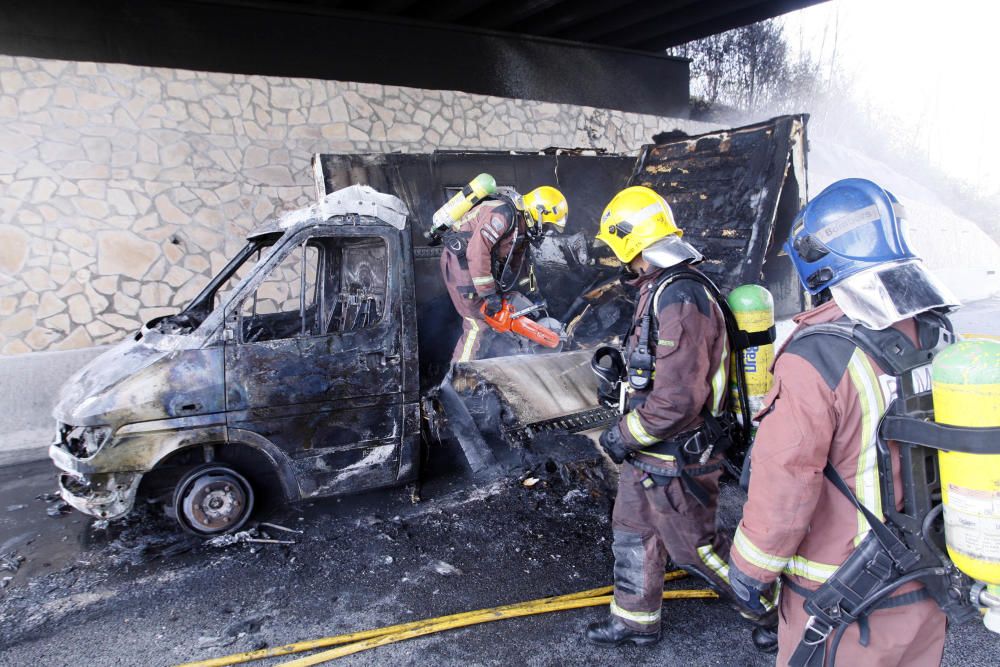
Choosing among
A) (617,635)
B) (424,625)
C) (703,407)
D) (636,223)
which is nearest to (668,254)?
(636,223)

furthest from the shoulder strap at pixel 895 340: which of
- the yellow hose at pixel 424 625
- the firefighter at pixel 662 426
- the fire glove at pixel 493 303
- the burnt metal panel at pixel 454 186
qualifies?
the burnt metal panel at pixel 454 186

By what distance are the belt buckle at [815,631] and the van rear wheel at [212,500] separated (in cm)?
325

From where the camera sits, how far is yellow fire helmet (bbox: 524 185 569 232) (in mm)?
5250

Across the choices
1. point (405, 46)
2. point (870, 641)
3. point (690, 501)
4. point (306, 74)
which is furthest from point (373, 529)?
point (405, 46)

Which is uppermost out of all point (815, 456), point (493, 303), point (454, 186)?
point (454, 186)

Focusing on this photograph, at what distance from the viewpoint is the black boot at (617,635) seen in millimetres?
2693

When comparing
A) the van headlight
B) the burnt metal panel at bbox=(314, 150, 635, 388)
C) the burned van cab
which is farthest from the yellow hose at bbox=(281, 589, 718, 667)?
the burnt metal panel at bbox=(314, 150, 635, 388)

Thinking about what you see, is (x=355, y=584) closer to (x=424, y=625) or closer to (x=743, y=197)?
(x=424, y=625)

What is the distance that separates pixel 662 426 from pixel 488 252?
8.98 feet

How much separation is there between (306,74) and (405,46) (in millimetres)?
1528

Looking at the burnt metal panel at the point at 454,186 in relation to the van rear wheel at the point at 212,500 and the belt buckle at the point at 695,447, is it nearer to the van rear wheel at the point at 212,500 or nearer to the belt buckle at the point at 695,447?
the van rear wheel at the point at 212,500

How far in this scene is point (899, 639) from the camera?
1.58m

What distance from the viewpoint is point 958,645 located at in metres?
2.71

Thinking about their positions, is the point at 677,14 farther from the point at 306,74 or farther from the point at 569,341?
the point at 569,341
